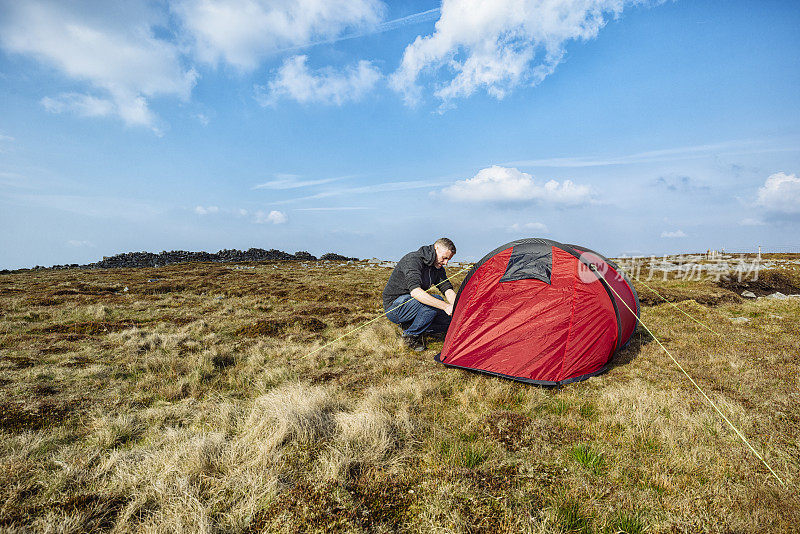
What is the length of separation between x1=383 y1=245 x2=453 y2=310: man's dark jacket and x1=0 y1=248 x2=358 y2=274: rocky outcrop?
4851cm

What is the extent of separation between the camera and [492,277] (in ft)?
20.9

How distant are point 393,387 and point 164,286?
2006cm

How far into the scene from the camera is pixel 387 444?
3770 mm

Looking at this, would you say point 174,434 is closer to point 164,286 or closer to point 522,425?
point 522,425

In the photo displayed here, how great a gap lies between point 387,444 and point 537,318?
322 centimetres

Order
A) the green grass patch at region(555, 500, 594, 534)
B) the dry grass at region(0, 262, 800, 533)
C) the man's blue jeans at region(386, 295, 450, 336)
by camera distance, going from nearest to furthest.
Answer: the green grass patch at region(555, 500, 594, 534)
the dry grass at region(0, 262, 800, 533)
the man's blue jeans at region(386, 295, 450, 336)

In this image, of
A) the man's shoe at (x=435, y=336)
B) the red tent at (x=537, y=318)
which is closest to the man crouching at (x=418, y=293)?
the man's shoe at (x=435, y=336)

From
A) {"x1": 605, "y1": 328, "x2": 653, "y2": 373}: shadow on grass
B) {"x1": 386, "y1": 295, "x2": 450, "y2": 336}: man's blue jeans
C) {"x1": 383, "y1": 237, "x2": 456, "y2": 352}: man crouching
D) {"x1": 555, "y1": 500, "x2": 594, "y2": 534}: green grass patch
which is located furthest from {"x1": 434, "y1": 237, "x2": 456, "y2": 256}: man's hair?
{"x1": 555, "y1": 500, "x2": 594, "y2": 534}: green grass patch

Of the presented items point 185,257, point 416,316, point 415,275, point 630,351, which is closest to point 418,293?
point 415,275

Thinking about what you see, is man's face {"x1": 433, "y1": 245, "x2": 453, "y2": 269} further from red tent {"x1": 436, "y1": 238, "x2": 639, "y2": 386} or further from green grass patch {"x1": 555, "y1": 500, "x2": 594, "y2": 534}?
green grass patch {"x1": 555, "y1": 500, "x2": 594, "y2": 534}

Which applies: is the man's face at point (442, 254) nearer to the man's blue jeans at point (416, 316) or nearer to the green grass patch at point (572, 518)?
the man's blue jeans at point (416, 316)

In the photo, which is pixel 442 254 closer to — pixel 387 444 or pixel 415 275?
pixel 415 275

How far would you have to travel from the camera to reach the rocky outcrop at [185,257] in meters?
45.4

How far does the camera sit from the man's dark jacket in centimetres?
755
